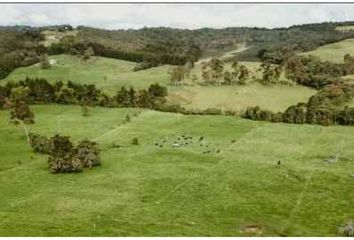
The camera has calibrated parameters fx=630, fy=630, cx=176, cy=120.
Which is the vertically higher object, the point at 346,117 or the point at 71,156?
the point at 346,117

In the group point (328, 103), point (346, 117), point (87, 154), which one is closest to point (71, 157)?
point (87, 154)

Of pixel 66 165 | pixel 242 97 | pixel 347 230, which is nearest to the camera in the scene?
pixel 347 230

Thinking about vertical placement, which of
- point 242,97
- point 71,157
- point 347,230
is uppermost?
point 242,97

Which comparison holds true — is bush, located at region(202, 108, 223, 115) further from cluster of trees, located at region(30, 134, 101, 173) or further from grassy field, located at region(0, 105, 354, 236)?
cluster of trees, located at region(30, 134, 101, 173)

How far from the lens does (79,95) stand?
187 meters

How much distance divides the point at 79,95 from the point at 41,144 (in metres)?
55.5

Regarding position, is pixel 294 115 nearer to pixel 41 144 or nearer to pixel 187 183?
pixel 187 183

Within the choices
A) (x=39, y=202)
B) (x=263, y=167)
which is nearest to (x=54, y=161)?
(x=39, y=202)

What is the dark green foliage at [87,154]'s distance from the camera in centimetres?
11480

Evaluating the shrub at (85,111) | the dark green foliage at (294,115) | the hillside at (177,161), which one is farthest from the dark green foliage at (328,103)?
the shrub at (85,111)

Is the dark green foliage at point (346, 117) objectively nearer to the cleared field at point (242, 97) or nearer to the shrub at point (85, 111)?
the cleared field at point (242, 97)

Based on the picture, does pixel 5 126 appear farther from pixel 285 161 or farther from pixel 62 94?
pixel 285 161

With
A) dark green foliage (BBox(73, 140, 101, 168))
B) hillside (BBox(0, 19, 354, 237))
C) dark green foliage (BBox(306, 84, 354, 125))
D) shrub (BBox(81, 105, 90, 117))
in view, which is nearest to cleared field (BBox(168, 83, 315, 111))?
hillside (BBox(0, 19, 354, 237))

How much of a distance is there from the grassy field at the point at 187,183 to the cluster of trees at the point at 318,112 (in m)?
6.08
